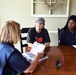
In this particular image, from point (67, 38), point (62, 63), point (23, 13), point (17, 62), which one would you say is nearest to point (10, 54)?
point (17, 62)

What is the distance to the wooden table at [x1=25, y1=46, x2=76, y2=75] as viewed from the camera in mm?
1516

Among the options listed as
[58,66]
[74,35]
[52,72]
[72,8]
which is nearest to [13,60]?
[52,72]

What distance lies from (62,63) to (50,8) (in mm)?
1748

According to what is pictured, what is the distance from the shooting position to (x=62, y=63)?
5.78ft

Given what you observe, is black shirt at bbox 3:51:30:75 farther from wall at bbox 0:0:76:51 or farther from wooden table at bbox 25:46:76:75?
wall at bbox 0:0:76:51

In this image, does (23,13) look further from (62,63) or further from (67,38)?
(62,63)

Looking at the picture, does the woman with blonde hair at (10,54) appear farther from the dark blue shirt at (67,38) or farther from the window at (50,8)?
the window at (50,8)

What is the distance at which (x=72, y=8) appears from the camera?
3.31 meters

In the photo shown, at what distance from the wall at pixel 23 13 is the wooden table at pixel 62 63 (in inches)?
44.7

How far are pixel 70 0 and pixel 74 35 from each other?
2.85ft

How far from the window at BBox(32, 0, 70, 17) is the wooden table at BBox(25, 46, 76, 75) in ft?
3.89

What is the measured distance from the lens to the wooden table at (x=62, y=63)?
1.52 metres

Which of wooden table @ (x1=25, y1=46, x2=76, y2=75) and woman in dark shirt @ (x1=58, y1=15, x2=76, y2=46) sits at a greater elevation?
woman in dark shirt @ (x1=58, y1=15, x2=76, y2=46)

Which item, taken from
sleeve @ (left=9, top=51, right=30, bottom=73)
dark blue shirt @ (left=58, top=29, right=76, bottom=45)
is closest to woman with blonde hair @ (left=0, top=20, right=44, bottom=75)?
sleeve @ (left=9, top=51, right=30, bottom=73)
